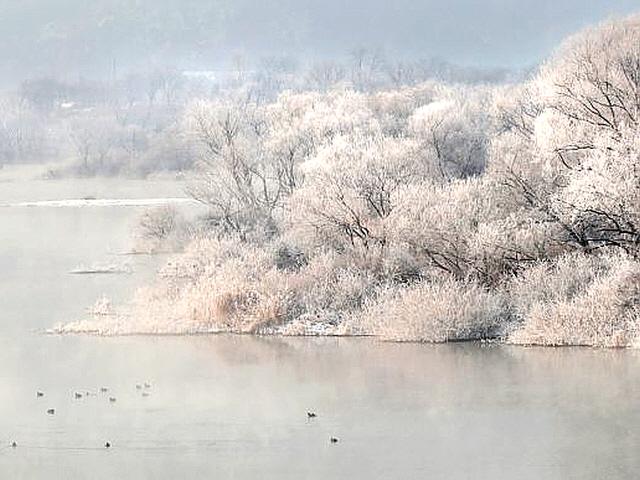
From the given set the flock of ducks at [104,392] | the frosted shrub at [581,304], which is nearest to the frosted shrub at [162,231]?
the frosted shrub at [581,304]

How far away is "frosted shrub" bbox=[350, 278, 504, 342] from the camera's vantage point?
64.2ft

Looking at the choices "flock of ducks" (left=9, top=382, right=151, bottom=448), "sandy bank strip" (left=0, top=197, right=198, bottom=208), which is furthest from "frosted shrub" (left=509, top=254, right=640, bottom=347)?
"sandy bank strip" (left=0, top=197, right=198, bottom=208)

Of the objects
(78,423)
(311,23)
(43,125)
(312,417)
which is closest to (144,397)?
(78,423)

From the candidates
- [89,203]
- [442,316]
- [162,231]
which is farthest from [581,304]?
[89,203]

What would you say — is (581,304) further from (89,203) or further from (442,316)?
(89,203)

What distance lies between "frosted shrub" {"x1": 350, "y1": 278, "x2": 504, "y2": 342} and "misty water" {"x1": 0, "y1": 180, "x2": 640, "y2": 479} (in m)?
0.34

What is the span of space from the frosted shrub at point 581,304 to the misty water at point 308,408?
1.11 ft

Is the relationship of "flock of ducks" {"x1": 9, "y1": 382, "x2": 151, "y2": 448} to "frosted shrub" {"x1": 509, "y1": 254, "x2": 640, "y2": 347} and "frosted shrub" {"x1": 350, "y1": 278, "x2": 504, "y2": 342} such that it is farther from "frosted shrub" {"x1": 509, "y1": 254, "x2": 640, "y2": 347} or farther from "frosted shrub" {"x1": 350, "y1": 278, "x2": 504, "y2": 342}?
"frosted shrub" {"x1": 509, "y1": 254, "x2": 640, "y2": 347}

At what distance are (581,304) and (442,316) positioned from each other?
204 cm

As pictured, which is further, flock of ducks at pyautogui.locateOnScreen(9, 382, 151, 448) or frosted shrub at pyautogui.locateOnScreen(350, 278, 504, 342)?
frosted shrub at pyautogui.locateOnScreen(350, 278, 504, 342)

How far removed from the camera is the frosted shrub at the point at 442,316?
19.6 m

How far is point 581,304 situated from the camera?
19.2 m

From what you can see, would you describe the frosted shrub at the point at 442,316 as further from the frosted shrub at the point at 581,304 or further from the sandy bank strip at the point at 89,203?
the sandy bank strip at the point at 89,203

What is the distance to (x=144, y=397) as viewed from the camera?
16.7 m
